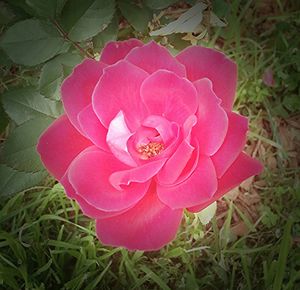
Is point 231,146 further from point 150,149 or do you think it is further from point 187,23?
point 187,23

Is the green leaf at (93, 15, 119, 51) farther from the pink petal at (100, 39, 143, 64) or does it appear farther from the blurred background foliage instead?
the pink petal at (100, 39, 143, 64)

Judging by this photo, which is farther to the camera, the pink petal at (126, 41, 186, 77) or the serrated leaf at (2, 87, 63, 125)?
the serrated leaf at (2, 87, 63, 125)

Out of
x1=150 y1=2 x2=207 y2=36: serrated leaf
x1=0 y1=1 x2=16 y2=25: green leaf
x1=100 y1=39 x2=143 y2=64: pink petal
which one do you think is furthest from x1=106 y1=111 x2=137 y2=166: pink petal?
x1=0 y1=1 x2=16 y2=25: green leaf

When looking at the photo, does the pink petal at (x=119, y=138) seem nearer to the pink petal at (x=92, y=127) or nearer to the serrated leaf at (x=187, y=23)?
the pink petal at (x=92, y=127)

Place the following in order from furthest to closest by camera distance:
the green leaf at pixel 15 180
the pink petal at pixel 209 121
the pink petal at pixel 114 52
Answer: the green leaf at pixel 15 180 → the pink petal at pixel 114 52 → the pink petal at pixel 209 121

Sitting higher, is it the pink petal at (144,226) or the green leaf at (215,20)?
the green leaf at (215,20)

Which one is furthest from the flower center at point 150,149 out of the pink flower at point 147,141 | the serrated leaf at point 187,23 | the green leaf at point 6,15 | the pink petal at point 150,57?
the green leaf at point 6,15

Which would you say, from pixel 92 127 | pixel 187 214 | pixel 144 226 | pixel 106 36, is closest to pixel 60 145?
pixel 92 127
